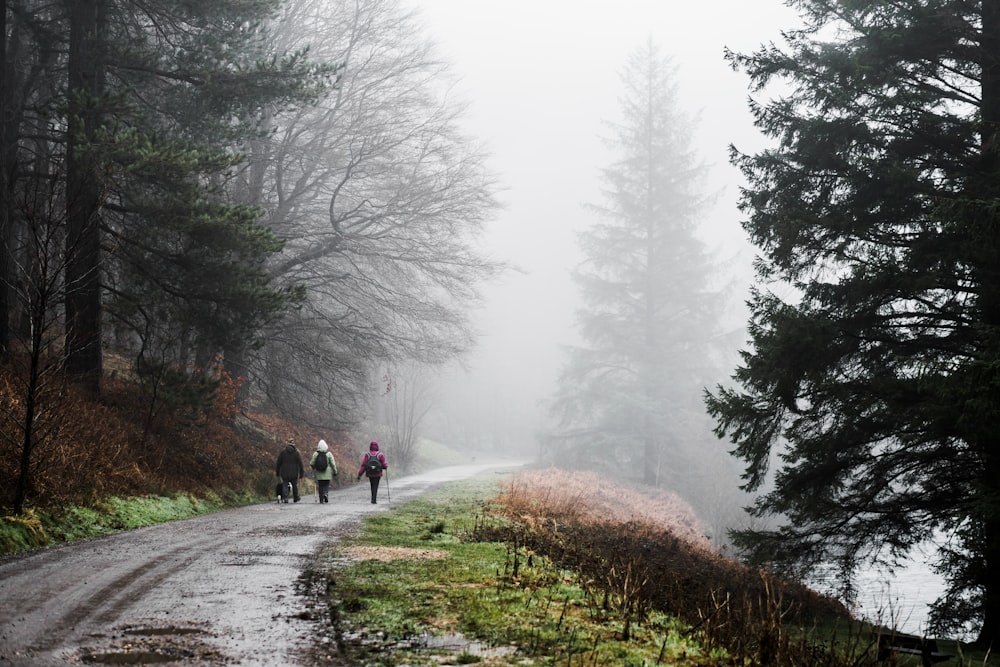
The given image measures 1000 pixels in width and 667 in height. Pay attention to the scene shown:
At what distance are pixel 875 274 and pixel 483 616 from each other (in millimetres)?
7091

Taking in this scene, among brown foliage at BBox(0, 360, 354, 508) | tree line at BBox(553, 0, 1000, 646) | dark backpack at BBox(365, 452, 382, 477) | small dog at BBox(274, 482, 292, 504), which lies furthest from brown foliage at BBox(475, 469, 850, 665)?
brown foliage at BBox(0, 360, 354, 508)

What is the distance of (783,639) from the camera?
521 cm

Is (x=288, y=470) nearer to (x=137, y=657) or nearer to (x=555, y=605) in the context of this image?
(x=555, y=605)

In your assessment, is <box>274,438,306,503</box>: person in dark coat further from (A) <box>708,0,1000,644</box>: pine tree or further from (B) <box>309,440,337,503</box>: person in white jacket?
(A) <box>708,0,1000,644</box>: pine tree

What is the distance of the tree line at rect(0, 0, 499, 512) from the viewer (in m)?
14.1

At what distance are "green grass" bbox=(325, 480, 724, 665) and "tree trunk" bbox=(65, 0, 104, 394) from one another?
827 centimetres

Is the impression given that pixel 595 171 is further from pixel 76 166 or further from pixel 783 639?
pixel 783 639

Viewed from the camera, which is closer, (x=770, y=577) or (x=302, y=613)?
(x=302, y=613)

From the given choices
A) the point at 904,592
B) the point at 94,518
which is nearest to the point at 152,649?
the point at 94,518

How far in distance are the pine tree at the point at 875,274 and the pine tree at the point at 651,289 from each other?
23.5m

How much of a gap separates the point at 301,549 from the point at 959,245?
9.06 m

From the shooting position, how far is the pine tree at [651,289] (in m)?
36.2

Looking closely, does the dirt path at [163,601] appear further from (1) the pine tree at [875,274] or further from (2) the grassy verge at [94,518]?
(1) the pine tree at [875,274]

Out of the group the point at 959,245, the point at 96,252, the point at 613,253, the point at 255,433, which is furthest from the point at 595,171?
the point at 959,245
